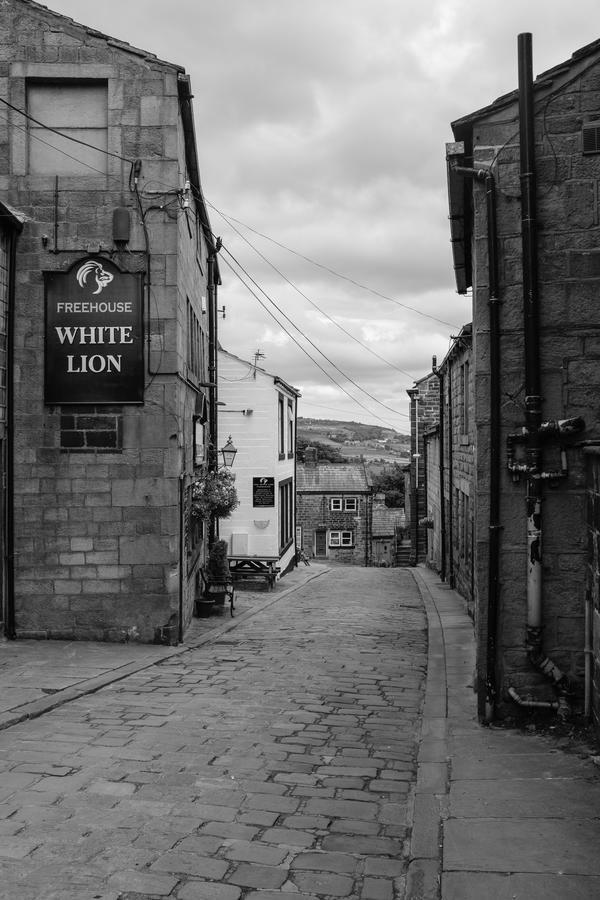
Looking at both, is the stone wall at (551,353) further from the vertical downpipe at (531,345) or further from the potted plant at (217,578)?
the potted plant at (217,578)

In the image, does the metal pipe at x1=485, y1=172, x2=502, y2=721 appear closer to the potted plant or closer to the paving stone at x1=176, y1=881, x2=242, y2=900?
the paving stone at x1=176, y1=881, x2=242, y2=900

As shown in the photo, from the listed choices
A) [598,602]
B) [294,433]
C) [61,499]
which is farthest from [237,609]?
[294,433]

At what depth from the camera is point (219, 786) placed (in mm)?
6090

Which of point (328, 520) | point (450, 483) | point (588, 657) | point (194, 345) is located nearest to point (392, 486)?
point (328, 520)

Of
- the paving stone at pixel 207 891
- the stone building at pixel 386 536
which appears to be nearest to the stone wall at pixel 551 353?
the paving stone at pixel 207 891

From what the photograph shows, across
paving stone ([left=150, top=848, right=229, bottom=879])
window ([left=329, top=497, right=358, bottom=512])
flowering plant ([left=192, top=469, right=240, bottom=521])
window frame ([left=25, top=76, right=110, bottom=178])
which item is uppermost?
window frame ([left=25, top=76, right=110, bottom=178])

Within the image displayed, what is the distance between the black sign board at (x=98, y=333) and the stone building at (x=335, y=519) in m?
38.5

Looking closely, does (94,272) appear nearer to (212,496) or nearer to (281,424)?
(212,496)

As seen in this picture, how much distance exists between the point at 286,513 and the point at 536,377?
23.5 meters

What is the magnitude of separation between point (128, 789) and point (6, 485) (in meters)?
7.56

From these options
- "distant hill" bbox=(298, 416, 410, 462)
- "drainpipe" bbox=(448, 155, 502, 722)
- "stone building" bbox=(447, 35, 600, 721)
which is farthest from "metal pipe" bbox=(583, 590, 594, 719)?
"distant hill" bbox=(298, 416, 410, 462)

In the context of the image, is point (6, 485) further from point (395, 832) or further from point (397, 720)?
point (395, 832)

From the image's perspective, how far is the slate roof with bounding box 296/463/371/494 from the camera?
51.3 metres

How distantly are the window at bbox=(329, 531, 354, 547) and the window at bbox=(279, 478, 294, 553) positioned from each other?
18727 millimetres
